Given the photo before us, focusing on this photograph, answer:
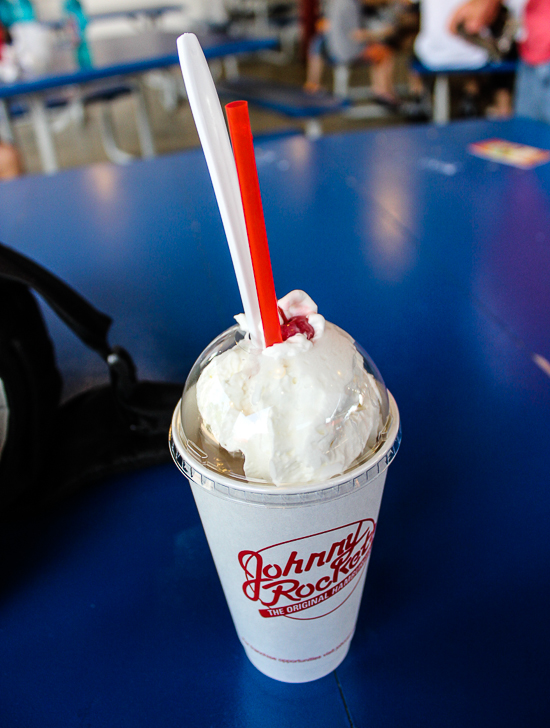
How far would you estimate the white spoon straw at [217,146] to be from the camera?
1.13 ft

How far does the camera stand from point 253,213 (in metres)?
0.39

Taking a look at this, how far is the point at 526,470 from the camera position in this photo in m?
0.69

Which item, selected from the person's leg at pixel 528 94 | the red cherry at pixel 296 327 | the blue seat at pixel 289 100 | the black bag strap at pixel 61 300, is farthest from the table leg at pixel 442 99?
the red cherry at pixel 296 327

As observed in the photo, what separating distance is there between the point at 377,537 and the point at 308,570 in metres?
0.20

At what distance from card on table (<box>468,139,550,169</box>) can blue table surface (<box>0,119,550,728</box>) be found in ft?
1.54

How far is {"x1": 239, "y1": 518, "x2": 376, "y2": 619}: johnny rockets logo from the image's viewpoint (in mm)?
435

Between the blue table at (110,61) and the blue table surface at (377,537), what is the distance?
1827 millimetres

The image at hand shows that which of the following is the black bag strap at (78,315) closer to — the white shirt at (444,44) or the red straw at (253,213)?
the red straw at (253,213)

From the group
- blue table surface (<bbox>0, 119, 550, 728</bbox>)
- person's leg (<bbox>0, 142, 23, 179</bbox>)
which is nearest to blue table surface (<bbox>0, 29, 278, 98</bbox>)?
person's leg (<bbox>0, 142, 23, 179</bbox>)

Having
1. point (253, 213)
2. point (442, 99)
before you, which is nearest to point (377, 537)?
point (253, 213)

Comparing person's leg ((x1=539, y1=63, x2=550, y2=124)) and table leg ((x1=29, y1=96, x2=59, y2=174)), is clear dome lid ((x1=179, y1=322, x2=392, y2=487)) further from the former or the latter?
table leg ((x1=29, y1=96, x2=59, y2=174))

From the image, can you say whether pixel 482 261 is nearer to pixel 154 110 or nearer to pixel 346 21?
pixel 346 21

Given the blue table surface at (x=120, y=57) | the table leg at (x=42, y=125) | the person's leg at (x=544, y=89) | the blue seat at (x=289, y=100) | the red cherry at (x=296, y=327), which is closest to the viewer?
the red cherry at (x=296, y=327)

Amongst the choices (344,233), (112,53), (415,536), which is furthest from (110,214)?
(112,53)
